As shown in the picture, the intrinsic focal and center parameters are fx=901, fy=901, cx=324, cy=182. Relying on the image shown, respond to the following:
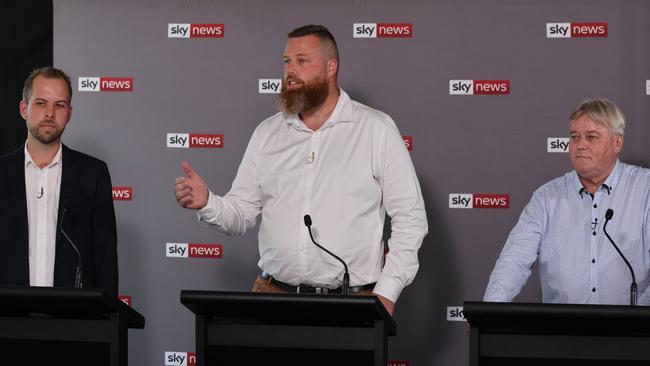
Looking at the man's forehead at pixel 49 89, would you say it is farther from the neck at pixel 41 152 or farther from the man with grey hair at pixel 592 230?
the man with grey hair at pixel 592 230

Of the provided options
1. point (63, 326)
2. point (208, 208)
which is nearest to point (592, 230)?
point (208, 208)

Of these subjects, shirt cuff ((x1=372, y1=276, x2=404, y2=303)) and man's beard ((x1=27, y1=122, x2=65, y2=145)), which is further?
man's beard ((x1=27, y1=122, x2=65, y2=145))

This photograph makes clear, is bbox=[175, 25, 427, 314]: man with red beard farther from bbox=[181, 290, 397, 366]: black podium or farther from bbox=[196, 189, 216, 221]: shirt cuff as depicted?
bbox=[181, 290, 397, 366]: black podium

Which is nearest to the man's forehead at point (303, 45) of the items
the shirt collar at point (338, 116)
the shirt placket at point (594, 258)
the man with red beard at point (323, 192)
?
the man with red beard at point (323, 192)

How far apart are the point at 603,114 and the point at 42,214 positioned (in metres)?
2.47

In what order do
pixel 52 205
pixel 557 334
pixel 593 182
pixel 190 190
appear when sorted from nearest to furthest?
pixel 557 334 < pixel 190 190 < pixel 593 182 < pixel 52 205

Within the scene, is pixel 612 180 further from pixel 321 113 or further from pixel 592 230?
pixel 321 113

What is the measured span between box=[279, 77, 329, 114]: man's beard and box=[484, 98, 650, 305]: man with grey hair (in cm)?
103

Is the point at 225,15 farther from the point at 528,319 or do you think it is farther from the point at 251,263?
the point at 528,319

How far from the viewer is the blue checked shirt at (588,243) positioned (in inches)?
143

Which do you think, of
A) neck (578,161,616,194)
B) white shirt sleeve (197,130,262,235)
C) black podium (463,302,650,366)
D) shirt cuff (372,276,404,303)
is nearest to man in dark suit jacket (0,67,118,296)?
white shirt sleeve (197,130,262,235)

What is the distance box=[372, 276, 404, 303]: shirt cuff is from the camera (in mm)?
3635

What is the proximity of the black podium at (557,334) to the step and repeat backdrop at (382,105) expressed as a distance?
7.91 feet

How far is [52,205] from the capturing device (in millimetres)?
4102
